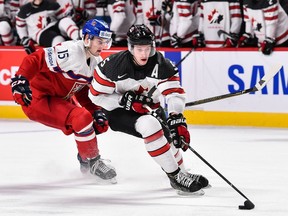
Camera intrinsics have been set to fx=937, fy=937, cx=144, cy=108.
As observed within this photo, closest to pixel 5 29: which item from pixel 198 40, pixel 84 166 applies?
pixel 198 40

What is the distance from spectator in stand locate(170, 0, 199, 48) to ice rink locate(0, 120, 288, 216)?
0.92 meters

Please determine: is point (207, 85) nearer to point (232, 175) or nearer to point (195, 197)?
point (232, 175)

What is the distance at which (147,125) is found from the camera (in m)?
5.04

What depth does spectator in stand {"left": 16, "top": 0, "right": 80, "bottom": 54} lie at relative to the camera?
9.23 m

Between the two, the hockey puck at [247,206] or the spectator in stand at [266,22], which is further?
the spectator in stand at [266,22]

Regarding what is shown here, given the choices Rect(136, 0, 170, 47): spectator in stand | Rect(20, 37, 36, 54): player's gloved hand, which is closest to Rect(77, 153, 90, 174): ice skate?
Rect(136, 0, 170, 47): spectator in stand

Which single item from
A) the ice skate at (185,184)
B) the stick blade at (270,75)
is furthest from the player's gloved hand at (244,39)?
the ice skate at (185,184)

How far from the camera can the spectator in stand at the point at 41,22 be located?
30.3ft

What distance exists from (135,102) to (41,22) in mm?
4376

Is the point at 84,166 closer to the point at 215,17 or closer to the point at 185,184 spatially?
the point at 185,184

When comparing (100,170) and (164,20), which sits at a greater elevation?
(100,170)

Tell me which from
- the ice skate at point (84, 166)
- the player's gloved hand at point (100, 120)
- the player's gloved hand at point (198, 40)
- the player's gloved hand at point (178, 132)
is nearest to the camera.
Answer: the player's gloved hand at point (178, 132)

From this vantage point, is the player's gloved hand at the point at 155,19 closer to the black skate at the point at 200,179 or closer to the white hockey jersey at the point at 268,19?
the white hockey jersey at the point at 268,19

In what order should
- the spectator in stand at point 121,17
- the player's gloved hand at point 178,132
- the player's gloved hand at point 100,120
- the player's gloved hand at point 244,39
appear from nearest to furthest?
the player's gloved hand at point 178,132
the player's gloved hand at point 100,120
the player's gloved hand at point 244,39
the spectator in stand at point 121,17
